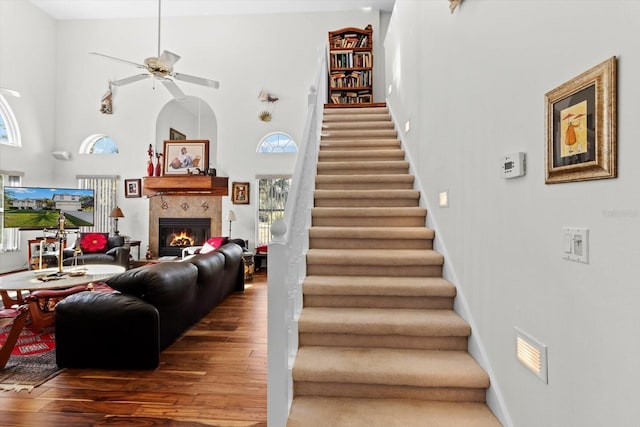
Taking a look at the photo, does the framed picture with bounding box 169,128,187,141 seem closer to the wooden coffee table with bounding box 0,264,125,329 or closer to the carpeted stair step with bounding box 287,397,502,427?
the wooden coffee table with bounding box 0,264,125,329

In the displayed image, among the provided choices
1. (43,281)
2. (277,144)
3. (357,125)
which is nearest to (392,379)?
(43,281)

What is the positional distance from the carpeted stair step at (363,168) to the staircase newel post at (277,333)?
2302mm

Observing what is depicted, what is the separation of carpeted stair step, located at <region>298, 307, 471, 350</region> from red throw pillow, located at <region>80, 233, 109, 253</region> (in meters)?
6.08

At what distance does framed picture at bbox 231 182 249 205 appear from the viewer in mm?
7652

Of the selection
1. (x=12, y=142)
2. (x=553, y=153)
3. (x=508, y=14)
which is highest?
(x=12, y=142)

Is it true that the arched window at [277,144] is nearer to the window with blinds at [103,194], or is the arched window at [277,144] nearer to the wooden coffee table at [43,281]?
the window with blinds at [103,194]

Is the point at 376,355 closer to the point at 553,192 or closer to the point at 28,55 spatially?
the point at 553,192

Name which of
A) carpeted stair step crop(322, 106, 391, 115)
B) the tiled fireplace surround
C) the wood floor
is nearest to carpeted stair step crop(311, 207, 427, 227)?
the wood floor

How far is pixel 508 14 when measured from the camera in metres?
1.69

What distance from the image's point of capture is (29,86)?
741 centimetres

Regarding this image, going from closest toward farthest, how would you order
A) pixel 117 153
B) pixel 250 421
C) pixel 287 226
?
pixel 287 226, pixel 250 421, pixel 117 153

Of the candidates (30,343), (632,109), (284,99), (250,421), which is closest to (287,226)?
(250,421)

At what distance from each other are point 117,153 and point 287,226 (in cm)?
775

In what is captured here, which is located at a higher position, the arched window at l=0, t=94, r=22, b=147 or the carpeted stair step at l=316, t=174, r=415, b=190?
the arched window at l=0, t=94, r=22, b=147
